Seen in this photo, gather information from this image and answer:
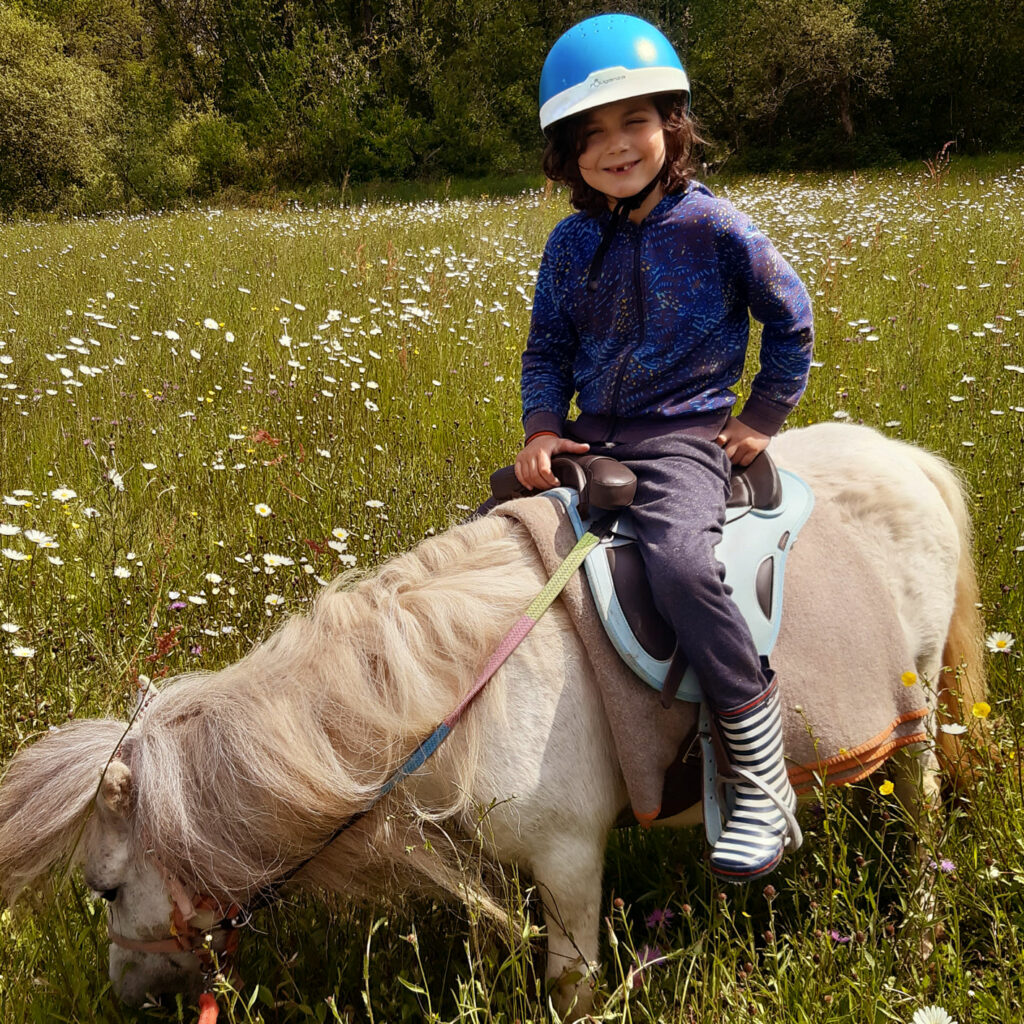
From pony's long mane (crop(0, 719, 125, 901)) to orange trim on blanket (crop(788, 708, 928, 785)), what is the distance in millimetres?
1599

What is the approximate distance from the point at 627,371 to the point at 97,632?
2.23 meters

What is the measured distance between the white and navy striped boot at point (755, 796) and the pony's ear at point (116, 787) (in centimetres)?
126

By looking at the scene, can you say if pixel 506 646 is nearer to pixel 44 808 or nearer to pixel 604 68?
pixel 44 808

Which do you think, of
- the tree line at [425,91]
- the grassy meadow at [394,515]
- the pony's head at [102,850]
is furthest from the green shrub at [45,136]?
the pony's head at [102,850]

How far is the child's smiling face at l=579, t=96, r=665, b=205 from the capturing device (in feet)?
7.07

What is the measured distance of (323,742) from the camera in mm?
1767

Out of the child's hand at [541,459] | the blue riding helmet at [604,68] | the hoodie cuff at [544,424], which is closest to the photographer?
Answer: the blue riding helmet at [604,68]

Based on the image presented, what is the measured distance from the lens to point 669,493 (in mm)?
1989

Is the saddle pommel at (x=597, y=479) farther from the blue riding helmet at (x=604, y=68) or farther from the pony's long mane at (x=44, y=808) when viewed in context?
the pony's long mane at (x=44, y=808)

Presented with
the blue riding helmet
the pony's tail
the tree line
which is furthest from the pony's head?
the tree line

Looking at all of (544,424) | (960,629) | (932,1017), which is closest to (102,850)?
(544,424)

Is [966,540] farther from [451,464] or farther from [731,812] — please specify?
[451,464]

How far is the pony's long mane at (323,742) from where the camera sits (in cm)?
174

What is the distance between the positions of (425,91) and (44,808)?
33000mm
